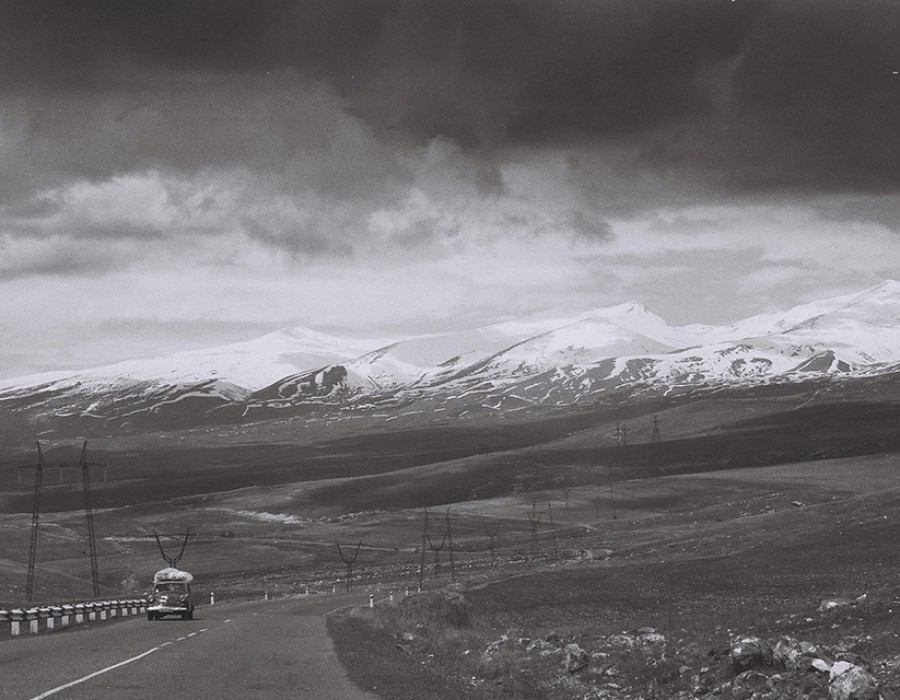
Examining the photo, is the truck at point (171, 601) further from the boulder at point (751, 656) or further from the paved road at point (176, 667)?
the boulder at point (751, 656)

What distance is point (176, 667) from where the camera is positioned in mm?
29188

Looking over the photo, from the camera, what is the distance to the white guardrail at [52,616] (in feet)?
156

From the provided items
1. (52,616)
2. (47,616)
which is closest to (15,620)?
(47,616)

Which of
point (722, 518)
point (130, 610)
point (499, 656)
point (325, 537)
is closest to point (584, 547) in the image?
point (722, 518)

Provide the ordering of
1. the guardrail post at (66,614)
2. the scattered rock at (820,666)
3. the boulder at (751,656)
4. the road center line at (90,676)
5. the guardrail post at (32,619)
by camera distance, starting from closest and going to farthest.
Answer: the road center line at (90,676) < the scattered rock at (820,666) < the boulder at (751,656) < the guardrail post at (32,619) < the guardrail post at (66,614)

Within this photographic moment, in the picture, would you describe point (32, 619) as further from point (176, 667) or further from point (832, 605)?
point (832, 605)

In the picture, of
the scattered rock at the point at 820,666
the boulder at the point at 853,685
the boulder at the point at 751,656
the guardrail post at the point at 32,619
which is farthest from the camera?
the guardrail post at the point at 32,619

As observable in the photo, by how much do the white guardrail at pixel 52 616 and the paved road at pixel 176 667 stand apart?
357cm

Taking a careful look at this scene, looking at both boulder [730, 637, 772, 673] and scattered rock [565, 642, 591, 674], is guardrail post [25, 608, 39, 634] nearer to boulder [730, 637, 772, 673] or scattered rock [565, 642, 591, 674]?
scattered rock [565, 642, 591, 674]

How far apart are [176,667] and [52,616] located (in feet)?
90.8

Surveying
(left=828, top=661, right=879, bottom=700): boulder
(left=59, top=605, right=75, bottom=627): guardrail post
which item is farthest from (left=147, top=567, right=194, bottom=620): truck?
(left=828, top=661, right=879, bottom=700): boulder

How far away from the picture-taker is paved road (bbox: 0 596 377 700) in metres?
24.0

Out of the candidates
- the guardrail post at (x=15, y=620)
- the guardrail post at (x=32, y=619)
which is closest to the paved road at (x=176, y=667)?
the guardrail post at (x=15, y=620)

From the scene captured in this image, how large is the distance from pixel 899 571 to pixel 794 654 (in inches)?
1661
